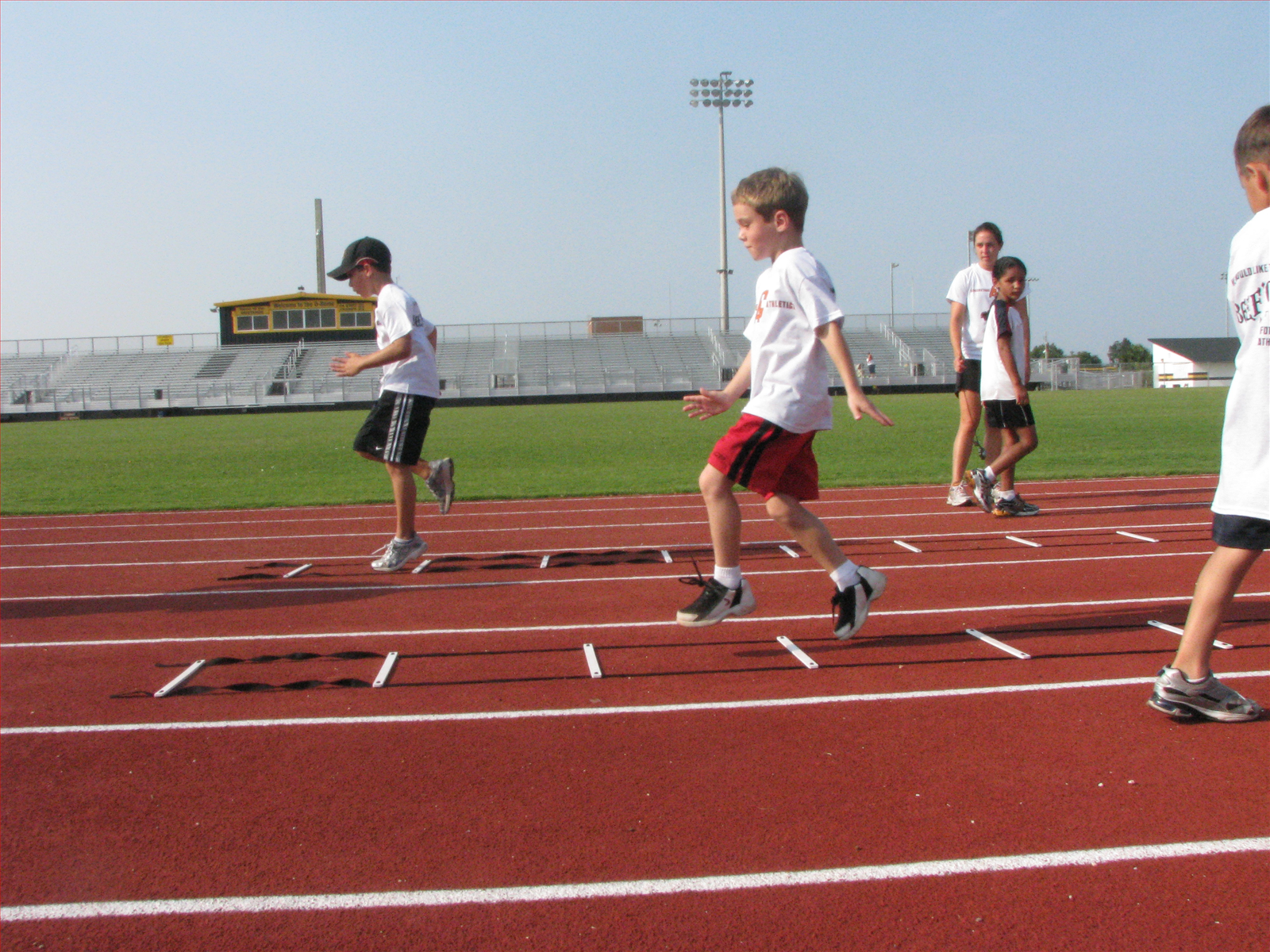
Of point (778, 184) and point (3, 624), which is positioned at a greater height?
point (778, 184)

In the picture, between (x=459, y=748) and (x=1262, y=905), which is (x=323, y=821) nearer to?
(x=459, y=748)

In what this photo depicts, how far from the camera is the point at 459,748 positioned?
315 cm

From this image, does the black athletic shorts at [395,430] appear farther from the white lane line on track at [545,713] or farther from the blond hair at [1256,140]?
the blond hair at [1256,140]

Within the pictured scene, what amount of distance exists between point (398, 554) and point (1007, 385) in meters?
4.75

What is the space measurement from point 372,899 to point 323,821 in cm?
45

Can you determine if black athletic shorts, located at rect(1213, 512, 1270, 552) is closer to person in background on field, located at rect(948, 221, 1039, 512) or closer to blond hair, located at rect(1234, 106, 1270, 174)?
blond hair, located at rect(1234, 106, 1270, 174)

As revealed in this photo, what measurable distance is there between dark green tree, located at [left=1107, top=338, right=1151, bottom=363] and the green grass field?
11173 centimetres

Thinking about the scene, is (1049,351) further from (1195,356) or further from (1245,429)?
(1245,429)

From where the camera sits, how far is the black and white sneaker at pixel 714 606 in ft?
14.1

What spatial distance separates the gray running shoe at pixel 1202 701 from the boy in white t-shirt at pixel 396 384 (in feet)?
14.4

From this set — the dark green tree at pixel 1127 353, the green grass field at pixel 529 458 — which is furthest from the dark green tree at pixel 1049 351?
the green grass field at pixel 529 458

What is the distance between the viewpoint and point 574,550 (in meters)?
6.97

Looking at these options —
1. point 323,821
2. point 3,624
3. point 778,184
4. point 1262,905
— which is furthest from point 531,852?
point 3,624

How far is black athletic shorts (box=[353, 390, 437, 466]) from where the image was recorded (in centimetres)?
641
